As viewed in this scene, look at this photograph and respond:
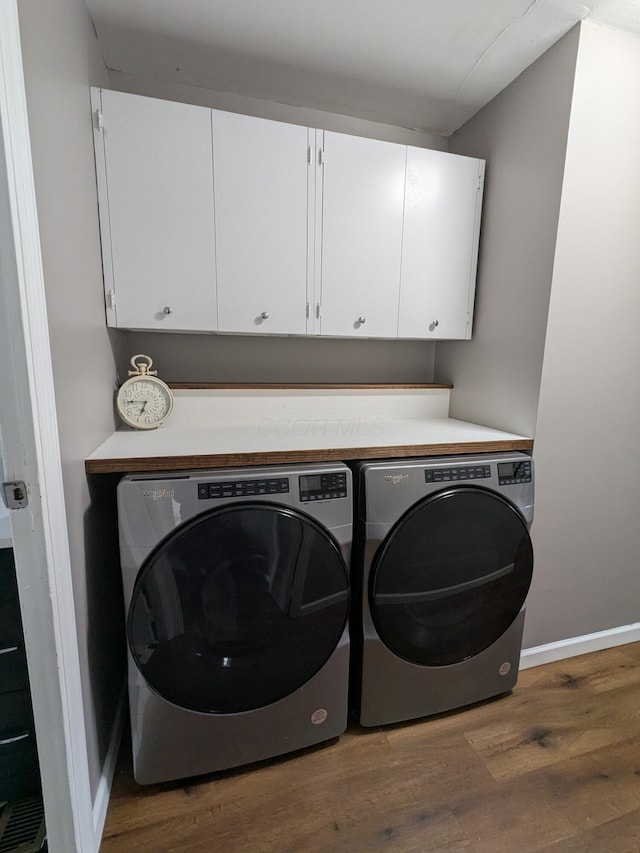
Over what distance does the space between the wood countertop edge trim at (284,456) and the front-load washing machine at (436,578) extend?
39 mm

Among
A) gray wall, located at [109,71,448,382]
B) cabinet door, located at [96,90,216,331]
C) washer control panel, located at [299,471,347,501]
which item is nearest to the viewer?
washer control panel, located at [299,471,347,501]

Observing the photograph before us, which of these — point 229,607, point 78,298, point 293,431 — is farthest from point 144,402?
point 229,607

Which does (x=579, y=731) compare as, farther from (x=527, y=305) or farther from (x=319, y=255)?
(x=319, y=255)

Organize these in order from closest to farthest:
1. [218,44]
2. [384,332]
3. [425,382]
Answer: [218,44] → [384,332] → [425,382]

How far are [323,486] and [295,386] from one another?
0.69 m

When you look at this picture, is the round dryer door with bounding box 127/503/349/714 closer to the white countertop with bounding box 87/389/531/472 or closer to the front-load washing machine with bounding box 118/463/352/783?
the front-load washing machine with bounding box 118/463/352/783

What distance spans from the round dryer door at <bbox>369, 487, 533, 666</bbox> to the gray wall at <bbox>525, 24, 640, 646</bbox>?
0.86ft

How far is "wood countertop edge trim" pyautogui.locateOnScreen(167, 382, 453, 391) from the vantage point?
1.58 metres

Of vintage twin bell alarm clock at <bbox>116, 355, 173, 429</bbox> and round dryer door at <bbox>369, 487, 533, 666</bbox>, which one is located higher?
vintage twin bell alarm clock at <bbox>116, 355, 173, 429</bbox>

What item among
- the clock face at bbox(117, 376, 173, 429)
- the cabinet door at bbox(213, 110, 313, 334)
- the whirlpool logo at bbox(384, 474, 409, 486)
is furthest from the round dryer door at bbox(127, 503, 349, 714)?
the cabinet door at bbox(213, 110, 313, 334)

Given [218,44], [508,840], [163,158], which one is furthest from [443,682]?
[218,44]

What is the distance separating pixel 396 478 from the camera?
121 cm

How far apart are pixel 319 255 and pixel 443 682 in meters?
1.71

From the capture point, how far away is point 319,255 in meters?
1.48
